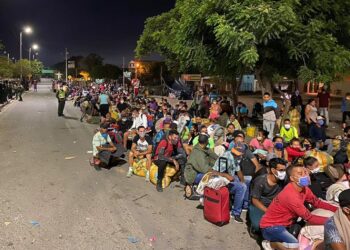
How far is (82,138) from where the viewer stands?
16156 mm

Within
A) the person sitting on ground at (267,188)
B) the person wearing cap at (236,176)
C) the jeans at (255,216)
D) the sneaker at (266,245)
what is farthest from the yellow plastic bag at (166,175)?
the sneaker at (266,245)

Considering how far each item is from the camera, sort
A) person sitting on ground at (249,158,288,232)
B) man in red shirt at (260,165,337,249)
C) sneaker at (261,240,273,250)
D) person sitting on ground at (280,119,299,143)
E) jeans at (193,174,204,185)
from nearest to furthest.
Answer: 1. man in red shirt at (260,165,337,249)
2. sneaker at (261,240,273,250)
3. person sitting on ground at (249,158,288,232)
4. jeans at (193,174,204,185)
5. person sitting on ground at (280,119,299,143)

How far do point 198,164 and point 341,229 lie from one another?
14.6 feet

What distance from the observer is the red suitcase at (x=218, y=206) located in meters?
7.00

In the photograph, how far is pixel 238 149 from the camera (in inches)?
332

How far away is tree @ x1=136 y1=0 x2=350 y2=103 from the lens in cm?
1213

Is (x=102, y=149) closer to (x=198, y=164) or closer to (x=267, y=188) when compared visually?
(x=198, y=164)

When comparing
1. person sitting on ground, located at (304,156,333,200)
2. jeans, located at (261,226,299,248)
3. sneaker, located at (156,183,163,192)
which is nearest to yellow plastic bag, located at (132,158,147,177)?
sneaker, located at (156,183,163,192)

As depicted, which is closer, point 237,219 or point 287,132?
point 237,219

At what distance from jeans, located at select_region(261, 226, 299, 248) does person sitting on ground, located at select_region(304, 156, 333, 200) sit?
1505mm

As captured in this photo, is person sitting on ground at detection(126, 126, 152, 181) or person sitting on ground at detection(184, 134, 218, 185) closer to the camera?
person sitting on ground at detection(184, 134, 218, 185)

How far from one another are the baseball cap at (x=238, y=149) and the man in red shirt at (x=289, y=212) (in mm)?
2645

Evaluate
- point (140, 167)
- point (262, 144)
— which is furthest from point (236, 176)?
point (140, 167)

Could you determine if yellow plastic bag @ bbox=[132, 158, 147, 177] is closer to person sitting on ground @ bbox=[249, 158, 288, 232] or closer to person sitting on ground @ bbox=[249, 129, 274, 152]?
person sitting on ground @ bbox=[249, 129, 274, 152]
